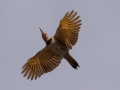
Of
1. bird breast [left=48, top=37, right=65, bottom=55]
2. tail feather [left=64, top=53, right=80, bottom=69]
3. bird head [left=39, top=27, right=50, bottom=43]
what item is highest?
bird head [left=39, top=27, right=50, bottom=43]

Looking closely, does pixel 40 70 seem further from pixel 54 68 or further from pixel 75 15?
pixel 75 15

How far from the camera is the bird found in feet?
115

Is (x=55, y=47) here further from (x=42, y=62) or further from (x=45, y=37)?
(x=42, y=62)

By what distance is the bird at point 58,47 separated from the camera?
35125 mm

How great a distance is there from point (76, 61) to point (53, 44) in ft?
4.14

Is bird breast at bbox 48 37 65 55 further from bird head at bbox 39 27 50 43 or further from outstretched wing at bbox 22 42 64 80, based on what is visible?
bird head at bbox 39 27 50 43

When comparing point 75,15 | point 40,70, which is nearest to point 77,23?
point 75,15

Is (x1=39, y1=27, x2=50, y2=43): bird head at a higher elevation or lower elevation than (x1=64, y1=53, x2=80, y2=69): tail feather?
higher

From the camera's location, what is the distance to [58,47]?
3534 cm

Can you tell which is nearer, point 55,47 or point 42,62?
point 55,47

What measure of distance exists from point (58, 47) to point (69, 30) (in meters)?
0.86

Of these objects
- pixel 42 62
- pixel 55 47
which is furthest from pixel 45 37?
pixel 42 62

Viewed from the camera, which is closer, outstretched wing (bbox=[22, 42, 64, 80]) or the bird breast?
the bird breast

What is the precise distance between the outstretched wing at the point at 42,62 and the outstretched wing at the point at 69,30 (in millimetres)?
513
